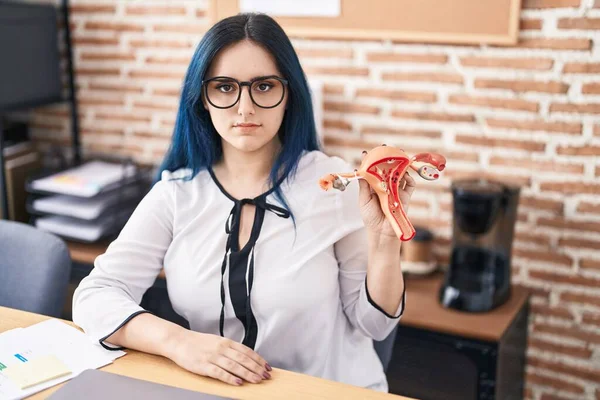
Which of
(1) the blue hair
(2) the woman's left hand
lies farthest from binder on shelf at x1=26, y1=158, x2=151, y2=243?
(2) the woman's left hand

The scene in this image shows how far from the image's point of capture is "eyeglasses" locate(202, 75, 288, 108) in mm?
1570

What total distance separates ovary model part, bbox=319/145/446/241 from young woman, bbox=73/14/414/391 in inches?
3.5

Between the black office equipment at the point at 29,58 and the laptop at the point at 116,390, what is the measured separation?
177 centimetres

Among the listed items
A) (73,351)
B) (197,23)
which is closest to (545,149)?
(197,23)

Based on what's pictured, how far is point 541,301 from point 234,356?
1.44 m

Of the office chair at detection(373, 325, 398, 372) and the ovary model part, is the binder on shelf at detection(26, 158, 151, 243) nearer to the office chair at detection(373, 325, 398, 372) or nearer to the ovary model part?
the office chair at detection(373, 325, 398, 372)

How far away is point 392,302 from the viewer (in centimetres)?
157

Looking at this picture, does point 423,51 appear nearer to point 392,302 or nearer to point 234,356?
point 392,302

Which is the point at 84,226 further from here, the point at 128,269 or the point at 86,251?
the point at 128,269

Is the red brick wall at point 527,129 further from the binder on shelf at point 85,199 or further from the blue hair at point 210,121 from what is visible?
the blue hair at point 210,121

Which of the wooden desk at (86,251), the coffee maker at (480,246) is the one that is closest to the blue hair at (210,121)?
the coffee maker at (480,246)

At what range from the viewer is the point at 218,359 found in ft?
4.47

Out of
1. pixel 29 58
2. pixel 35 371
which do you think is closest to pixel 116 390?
pixel 35 371

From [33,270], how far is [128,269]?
1.08ft
